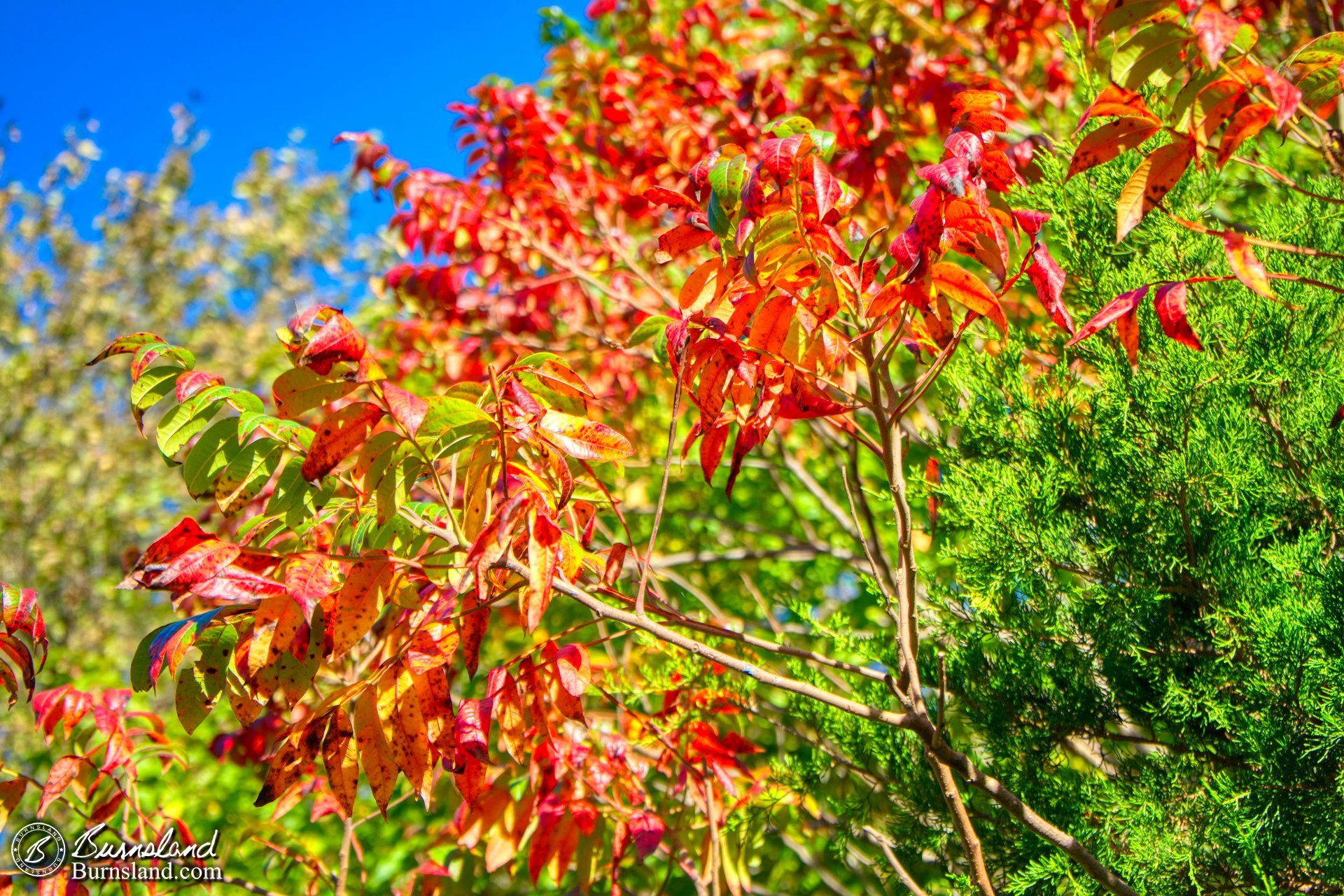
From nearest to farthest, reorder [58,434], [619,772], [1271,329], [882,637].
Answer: [1271,329] → [882,637] → [619,772] → [58,434]

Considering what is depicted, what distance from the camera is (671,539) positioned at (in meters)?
5.02

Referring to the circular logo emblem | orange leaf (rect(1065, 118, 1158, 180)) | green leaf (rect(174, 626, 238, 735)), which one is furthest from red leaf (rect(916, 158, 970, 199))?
the circular logo emblem

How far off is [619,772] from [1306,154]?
316 centimetres

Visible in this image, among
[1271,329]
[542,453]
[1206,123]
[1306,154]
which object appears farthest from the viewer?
[1306,154]

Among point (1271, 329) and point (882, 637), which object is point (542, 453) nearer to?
point (882, 637)

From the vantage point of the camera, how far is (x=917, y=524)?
10.2 feet

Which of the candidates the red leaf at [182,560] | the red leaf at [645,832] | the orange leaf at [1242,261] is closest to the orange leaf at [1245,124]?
the orange leaf at [1242,261]

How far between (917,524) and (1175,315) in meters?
1.82

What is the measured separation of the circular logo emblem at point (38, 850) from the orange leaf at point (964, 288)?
2.31 meters

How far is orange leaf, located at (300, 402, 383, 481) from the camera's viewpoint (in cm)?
121

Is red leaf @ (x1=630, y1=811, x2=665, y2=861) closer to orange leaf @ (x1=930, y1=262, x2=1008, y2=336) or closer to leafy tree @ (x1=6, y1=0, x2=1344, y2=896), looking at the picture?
leafy tree @ (x1=6, y1=0, x2=1344, y2=896)

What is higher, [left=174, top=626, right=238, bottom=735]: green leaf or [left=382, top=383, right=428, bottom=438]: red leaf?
[left=382, top=383, right=428, bottom=438]: red leaf

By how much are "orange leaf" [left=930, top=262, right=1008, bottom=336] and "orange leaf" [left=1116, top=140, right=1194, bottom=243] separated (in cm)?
19

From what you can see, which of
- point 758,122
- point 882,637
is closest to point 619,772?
point 882,637
